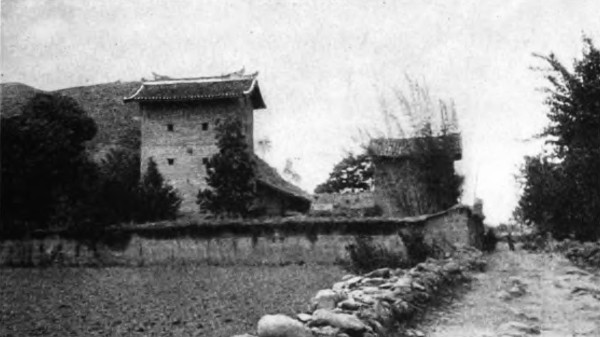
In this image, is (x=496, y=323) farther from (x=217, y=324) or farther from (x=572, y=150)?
(x=572, y=150)

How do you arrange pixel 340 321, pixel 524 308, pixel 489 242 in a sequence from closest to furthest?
pixel 340 321 < pixel 524 308 < pixel 489 242

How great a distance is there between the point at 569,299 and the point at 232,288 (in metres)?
6.41

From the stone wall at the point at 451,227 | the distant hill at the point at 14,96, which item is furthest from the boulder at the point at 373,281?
the distant hill at the point at 14,96

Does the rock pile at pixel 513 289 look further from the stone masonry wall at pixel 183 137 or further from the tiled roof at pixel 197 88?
the stone masonry wall at pixel 183 137

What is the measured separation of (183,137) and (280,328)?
23136 millimetres

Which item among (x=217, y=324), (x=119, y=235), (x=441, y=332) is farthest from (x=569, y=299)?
(x=119, y=235)

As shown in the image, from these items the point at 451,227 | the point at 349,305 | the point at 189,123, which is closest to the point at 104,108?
the point at 189,123

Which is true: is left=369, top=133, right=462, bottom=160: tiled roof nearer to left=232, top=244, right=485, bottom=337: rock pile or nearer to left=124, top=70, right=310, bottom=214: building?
left=124, top=70, right=310, bottom=214: building

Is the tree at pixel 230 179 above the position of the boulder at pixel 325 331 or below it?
above

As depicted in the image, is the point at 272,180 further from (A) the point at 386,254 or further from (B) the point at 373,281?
(B) the point at 373,281

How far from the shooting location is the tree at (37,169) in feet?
67.6

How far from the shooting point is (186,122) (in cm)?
2847

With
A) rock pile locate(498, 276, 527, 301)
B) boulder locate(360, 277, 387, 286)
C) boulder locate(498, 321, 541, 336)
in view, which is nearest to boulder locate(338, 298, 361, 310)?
boulder locate(498, 321, 541, 336)

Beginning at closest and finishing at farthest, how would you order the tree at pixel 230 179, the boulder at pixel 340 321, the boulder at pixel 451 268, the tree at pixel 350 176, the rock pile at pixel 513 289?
the boulder at pixel 340 321, the rock pile at pixel 513 289, the boulder at pixel 451 268, the tree at pixel 230 179, the tree at pixel 350 176
